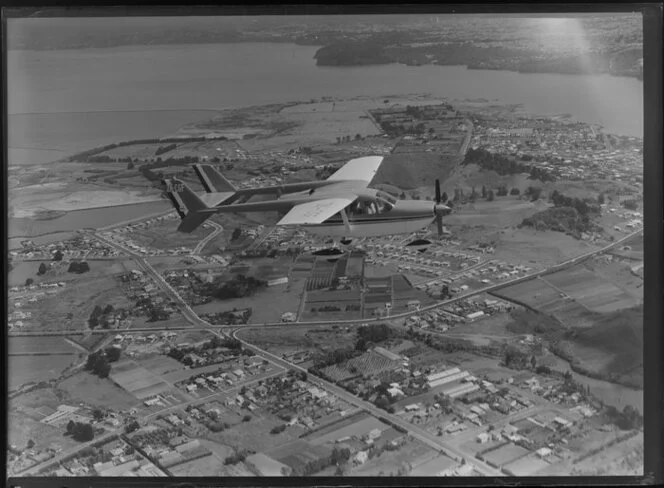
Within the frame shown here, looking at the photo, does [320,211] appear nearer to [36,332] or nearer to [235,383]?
[235,383]

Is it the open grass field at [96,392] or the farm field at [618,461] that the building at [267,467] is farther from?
the farm field at [618,461]

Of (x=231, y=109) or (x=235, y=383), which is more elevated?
(x=231, y=109)

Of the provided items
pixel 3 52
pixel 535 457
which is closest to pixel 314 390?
pixel 535 457

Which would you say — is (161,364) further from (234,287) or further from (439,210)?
(439,210)

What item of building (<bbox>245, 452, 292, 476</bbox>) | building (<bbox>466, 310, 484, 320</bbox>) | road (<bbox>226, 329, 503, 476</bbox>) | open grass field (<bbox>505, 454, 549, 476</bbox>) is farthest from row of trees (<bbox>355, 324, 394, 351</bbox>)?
open grass field (<bbox>505, 454, 549, 476</bbox>)

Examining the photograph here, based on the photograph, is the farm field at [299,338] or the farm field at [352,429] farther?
the farm field at [299,338]

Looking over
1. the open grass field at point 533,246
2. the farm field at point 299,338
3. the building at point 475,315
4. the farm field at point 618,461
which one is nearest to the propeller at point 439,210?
the open grass field at point 533,246

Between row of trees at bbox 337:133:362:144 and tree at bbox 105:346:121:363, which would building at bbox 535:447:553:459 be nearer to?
row of trees at bbox 337:133:362:144

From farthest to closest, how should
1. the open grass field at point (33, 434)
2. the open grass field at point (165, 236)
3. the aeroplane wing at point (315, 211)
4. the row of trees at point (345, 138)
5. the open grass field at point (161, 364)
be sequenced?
the row of trees at point (345, 138)
the open grass field at point (165, 236)
the open grass field at point (161, 364)
the open grass field at point (33, 434)
the aeroplane wing at point (315, 211)
